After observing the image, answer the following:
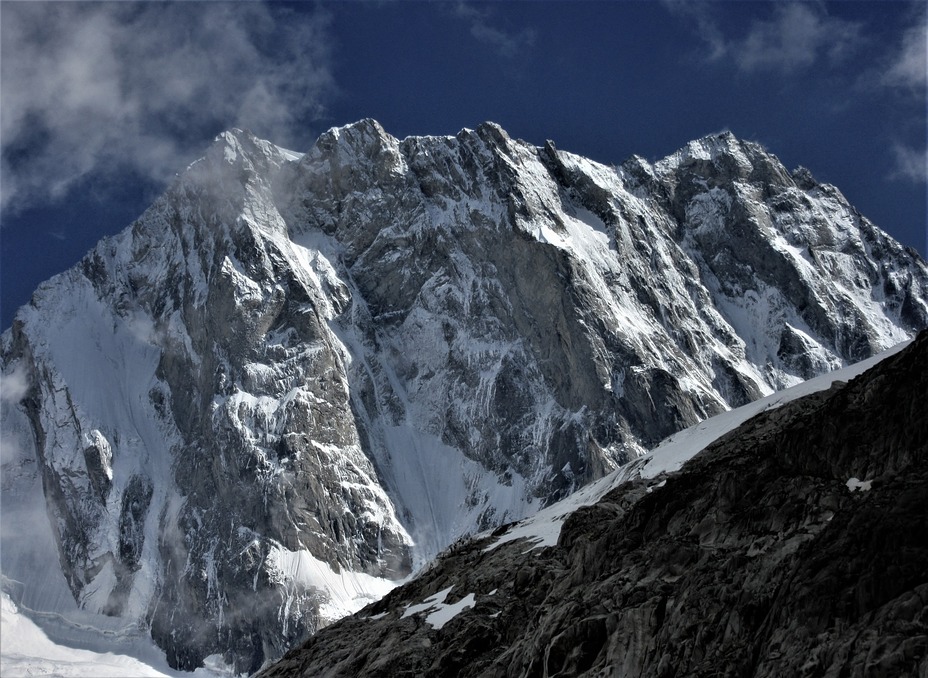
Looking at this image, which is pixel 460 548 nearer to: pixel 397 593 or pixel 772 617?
pixel 397 593

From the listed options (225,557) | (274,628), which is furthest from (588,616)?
(225,557)

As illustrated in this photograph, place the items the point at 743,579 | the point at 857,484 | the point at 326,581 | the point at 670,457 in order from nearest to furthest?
the point at 743,579 → the point at 857,484 → the point at 670,457 → the point at 326,581

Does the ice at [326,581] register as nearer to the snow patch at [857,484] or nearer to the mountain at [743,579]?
the mountain at [743,579]

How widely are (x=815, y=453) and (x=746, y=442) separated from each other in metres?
16.0

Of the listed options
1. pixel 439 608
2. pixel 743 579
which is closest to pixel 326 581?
pixel 439 608

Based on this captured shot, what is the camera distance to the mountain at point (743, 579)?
2958 centimetres

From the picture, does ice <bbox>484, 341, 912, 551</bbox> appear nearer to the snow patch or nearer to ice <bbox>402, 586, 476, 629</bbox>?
ice <bbox>402, 586, 476, 629</bbox>

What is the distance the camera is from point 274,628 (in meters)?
188

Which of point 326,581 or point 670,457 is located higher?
point 326,581

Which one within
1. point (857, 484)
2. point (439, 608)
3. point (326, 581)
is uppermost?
point (326, 581)

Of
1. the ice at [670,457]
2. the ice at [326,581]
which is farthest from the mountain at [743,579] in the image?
the ice at [326,581]

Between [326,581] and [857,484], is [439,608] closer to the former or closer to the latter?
[857,484]

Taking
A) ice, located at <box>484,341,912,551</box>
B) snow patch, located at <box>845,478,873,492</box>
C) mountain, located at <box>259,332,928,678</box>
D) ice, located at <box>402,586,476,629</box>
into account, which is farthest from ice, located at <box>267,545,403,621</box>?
snow patch, located at <box>845,478,873,492</box>

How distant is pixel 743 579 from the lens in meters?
34.3
